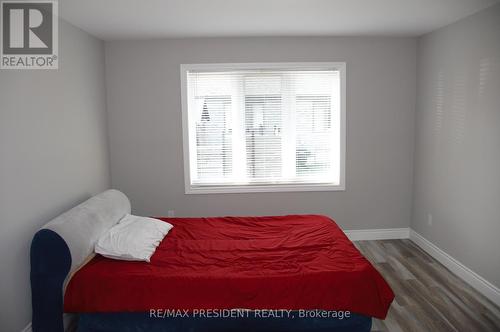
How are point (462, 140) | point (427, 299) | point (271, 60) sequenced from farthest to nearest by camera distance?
1. point (271, 60)
2. point (462, 140)
3. point (427, 299)

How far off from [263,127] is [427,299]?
253 cm

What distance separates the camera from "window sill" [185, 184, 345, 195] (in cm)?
421

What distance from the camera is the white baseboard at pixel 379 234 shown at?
14.2ft

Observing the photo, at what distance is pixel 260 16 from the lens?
315cm

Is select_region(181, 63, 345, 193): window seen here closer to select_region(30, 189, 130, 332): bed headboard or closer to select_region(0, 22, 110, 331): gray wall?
select_region(0, 22, 110, 331): gray wall

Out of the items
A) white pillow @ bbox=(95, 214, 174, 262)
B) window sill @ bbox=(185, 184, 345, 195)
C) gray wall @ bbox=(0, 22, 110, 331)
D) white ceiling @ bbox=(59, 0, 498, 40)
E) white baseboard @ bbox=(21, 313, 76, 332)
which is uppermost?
white ceiling @ bbox=(59, 0, 498, 40)

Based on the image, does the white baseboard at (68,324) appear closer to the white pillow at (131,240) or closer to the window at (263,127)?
the white pillow at (131,240)

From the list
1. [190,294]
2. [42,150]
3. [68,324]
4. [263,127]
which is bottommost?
[68,324]

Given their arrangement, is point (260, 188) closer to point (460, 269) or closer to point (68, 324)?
point (460, 269)

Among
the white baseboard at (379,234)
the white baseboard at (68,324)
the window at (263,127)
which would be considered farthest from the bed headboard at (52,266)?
the white baseboard at (379,234)

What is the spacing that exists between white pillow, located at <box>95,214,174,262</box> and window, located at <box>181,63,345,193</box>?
51.2 inches

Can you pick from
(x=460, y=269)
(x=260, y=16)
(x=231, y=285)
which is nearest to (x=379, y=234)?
(x=460, y=269)

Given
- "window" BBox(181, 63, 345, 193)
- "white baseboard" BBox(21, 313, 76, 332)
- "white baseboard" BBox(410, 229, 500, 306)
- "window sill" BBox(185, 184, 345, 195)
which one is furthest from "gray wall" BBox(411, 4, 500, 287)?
"white baseboard" BBox(21, 313, 76, 332)

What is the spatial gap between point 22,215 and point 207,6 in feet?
7.29
